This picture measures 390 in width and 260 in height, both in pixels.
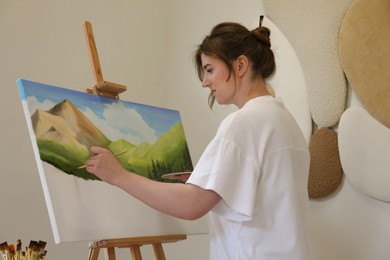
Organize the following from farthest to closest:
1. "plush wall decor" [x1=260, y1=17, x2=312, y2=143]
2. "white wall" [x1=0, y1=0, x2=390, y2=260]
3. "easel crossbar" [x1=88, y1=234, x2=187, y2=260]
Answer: "plush wall decor" [x1=260, y1=17, x2=312, y2=143] → "white wall" [x1=0, y1=0, x2=390, y2=260] → "easel crossbar" [x1=88, y1=234, x2=187, y2=260]

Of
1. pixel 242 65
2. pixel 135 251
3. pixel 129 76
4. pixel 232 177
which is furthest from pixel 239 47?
pixel 129 76

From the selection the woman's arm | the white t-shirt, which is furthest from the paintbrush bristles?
the white t-shirt

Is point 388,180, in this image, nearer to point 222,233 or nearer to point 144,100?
point 222,233

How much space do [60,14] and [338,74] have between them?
46.4 inches

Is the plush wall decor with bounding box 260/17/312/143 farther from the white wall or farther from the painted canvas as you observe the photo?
the painted canvas

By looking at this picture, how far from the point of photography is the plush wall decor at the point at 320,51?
1.61 m

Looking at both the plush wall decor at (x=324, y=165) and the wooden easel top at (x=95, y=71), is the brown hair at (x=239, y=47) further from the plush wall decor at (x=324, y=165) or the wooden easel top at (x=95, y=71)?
the plush wall decor at (x=324, y=165)

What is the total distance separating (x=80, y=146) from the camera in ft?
4.32

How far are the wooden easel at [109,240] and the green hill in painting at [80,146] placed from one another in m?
0.12

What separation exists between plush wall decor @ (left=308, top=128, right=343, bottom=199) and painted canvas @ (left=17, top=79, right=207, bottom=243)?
0.40 m

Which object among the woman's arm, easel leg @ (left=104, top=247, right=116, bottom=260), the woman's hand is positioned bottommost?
easel leg @ (left=104, top=247, right=116, bottom=260)

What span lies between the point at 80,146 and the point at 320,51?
2.82ft

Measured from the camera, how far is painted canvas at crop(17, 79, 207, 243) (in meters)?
1.25

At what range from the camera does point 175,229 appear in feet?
4.87
